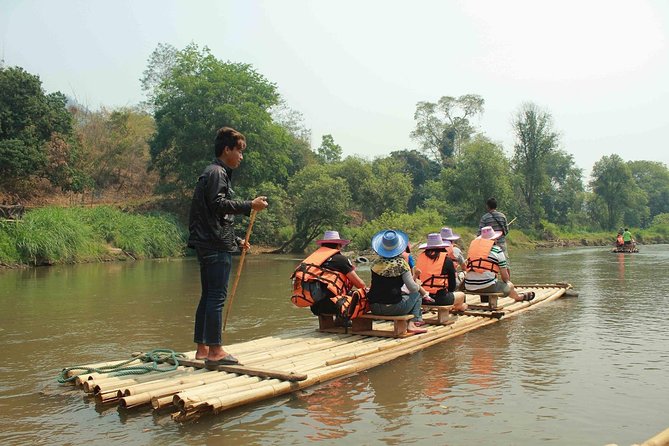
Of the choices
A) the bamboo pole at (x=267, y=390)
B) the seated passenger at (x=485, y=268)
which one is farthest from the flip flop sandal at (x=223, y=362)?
the seated passenger at (x=485, y=268)

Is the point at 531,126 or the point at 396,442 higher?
the point at 531,126

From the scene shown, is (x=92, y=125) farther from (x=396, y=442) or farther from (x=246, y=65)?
(x=396, y=442)

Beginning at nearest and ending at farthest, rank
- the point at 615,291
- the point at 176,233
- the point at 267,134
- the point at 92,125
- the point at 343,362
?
the point at 343,362
the point at 615,291
the point at 176,233
the point at 267,134
the point at 92,125

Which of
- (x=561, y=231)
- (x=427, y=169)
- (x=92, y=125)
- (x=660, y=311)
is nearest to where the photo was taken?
(x=660, y=311)

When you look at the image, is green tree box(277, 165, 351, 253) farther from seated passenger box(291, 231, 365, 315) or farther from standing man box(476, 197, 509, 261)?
seated passenger box(291, 231, 365, 315)

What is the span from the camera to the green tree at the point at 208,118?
33.0 meters

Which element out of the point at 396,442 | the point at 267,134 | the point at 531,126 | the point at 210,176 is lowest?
the point at 396,442

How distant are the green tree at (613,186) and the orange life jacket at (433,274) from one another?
5406 centimetres

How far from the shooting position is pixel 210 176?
5.34 meters

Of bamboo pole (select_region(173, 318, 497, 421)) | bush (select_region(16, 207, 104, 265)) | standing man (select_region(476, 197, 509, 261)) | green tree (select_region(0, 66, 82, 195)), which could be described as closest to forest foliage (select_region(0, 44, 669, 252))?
green tree (select_region(0, 66, 82, 195))

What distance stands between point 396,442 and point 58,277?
15094 mm

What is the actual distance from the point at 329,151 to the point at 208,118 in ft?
63.5

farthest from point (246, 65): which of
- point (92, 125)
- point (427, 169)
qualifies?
point (427, 169)

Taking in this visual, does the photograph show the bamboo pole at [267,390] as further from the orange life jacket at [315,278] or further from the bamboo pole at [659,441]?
the bamboo pole at [659,441]
